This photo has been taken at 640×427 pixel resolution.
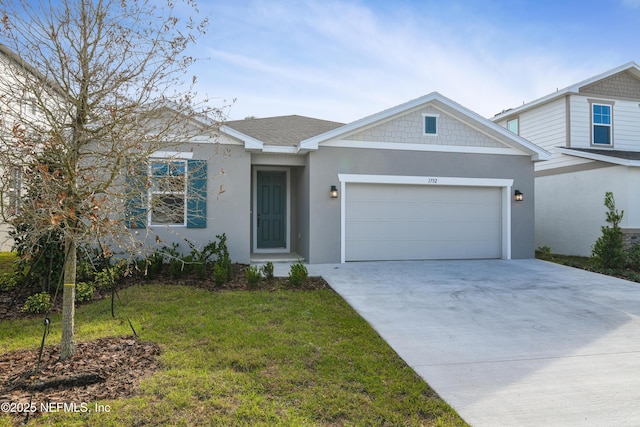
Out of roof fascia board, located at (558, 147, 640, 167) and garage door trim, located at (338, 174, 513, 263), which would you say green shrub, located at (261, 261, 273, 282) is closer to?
garage door trim, located at (338, 174, 513, 263)

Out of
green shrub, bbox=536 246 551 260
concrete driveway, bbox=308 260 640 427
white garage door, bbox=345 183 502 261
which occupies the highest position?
white garage door, bbox=345 183 502 261

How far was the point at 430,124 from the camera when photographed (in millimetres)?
10219

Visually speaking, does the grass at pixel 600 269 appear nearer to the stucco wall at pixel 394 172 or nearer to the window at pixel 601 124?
the stucco wall at pixel 394 172

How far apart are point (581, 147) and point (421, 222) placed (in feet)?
23.3

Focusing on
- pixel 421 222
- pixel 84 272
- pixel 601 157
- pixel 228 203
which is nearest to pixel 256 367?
pixel 84 272

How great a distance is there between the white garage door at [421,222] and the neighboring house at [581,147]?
3515 mm

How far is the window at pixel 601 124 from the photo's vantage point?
12945 millimetres

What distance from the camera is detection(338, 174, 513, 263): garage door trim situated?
9.69 m

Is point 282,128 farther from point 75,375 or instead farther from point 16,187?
point 75,375

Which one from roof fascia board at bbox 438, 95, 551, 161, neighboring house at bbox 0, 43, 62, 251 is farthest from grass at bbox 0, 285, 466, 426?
roof fascia board at bbox 438, 95, 551, 161

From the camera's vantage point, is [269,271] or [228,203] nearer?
[269,271]

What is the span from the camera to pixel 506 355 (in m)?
4.07

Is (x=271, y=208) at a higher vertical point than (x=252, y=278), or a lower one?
higher

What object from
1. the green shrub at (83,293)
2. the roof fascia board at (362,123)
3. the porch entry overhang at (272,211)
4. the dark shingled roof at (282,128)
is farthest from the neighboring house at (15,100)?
the porch entry overhang at (272,211)
